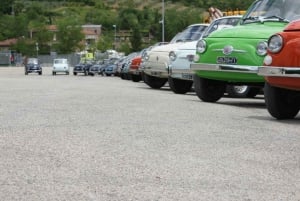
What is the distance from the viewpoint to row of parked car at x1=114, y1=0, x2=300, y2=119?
8.47 metres

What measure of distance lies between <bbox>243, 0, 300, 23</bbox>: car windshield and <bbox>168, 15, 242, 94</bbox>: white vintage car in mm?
1716

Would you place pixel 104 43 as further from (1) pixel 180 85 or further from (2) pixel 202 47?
(2) pixel 202 47

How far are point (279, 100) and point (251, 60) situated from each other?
1.81 metres

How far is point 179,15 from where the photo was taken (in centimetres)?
8088

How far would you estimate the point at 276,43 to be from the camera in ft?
28.0

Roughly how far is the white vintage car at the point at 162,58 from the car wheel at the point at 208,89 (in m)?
3.79

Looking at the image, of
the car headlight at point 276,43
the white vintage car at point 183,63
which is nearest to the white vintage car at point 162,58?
the white vintage car at point 183,63

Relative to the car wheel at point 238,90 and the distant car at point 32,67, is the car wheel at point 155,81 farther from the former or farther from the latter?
the distant car at point 32,67

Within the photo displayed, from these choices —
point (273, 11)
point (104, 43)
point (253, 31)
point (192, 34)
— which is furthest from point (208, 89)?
point (104, 43)

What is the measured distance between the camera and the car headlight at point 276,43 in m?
8.48

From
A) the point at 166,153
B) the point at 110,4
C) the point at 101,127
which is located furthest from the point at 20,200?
the point at 110,4

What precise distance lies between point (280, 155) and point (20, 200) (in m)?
2.68

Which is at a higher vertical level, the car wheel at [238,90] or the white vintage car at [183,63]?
the white vintage car at [183,63]

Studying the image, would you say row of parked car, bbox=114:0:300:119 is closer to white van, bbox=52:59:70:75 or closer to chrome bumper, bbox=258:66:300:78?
chrome bumper, bbox=258:66:300:78
